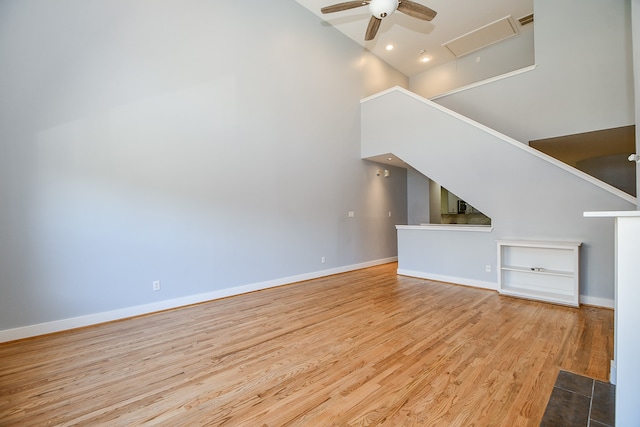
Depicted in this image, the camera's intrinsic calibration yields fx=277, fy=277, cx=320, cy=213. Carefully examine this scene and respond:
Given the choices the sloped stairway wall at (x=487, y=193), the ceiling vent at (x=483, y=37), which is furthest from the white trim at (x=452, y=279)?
the ceiling vent at (x=483, y=37)

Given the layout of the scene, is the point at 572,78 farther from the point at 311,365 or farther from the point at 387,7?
the point at 311,365

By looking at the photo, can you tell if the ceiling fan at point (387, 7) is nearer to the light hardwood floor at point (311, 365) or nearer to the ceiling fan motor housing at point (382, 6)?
the ceiling fan motor housing at point (382, 6)

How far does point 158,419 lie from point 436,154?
4872 mm

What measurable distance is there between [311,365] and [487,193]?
3699 millimetres

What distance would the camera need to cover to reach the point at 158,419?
61.8 inches

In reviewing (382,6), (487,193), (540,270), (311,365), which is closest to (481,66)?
(487,193)

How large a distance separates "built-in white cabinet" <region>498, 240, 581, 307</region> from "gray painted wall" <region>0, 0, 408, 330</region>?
9.24ft

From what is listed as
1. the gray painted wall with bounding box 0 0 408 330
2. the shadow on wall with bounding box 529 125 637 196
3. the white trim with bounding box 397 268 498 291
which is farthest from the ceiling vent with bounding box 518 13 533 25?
the white trim with bounding box 397 268 498 291

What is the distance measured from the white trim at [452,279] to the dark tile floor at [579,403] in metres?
2.37

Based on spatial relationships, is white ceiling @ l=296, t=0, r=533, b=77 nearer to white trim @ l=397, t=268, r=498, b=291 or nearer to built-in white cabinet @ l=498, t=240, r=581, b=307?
built-in white cabinet @ l=498, t=240, r=581, b=307

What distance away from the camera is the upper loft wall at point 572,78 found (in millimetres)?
3979

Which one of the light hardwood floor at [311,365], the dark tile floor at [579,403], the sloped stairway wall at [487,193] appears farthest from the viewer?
the sloped stairway wall at [487,193]

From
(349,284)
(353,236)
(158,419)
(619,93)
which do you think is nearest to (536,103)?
(619,93)

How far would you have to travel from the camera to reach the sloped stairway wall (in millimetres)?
3430
